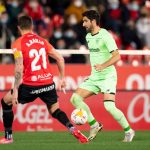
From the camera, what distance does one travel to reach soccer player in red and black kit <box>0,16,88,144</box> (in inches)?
534

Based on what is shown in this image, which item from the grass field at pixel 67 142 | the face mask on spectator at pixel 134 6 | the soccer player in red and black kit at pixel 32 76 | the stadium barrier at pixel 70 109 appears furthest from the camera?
the face mask on spectator at pixel 134 6

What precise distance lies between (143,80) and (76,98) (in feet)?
17.1

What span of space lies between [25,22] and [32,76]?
0.85 metres

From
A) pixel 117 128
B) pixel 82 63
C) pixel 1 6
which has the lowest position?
pixel 117 128

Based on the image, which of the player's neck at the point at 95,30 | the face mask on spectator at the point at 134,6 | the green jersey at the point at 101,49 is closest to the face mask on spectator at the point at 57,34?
the face mask on spectator at the point at 134,6

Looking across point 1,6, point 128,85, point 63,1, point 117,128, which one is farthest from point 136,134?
point 63,1

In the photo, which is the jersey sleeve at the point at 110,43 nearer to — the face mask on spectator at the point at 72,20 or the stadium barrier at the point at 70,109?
the stadium barrier at the point at 70,109

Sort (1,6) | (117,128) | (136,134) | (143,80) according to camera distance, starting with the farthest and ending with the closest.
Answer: (1,6) → (143,80) → (117,128) → (136,134)

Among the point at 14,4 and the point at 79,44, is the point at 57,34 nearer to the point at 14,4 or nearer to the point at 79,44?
the point at 79,44

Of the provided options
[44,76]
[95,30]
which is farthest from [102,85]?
[44,76]

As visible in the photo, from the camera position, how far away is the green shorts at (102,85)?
1453 cm

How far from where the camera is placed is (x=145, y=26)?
930 inches

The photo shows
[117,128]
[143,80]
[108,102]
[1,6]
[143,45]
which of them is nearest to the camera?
[108,102]

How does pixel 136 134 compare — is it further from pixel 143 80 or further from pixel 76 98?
pixel 143 80
